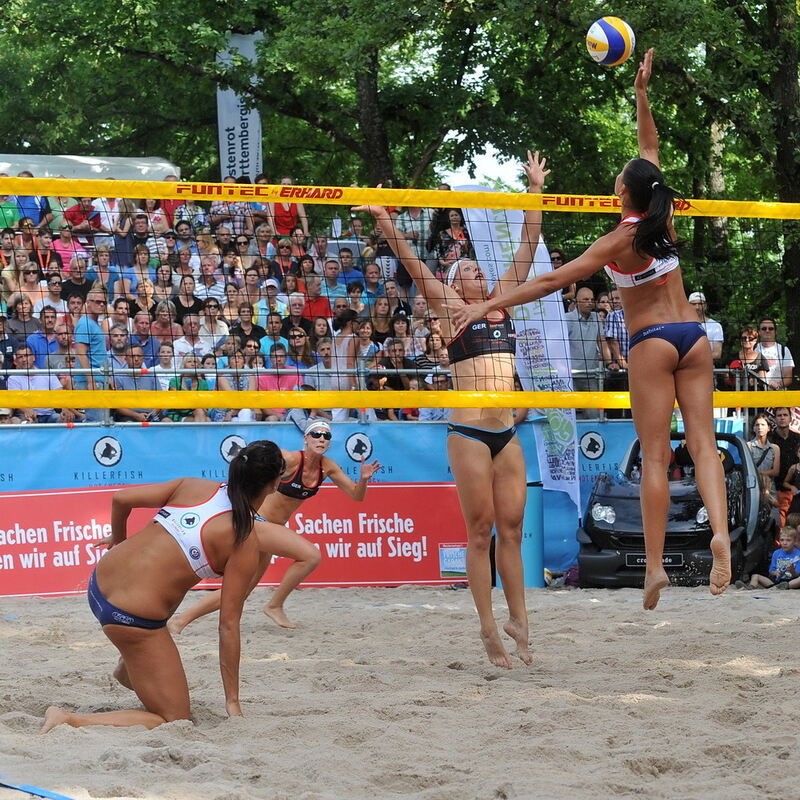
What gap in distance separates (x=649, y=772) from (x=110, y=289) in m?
7.37

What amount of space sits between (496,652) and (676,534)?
3.45 meters

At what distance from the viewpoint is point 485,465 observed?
5.96 meters

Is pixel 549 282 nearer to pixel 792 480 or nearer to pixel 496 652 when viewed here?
pixel 496 652

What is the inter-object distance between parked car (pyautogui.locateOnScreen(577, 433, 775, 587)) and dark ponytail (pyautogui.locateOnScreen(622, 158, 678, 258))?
445 centimetres

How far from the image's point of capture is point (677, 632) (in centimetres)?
703

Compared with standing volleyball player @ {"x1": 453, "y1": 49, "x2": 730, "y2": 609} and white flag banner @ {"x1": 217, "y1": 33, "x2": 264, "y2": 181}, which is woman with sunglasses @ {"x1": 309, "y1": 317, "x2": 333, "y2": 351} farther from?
standing volleyball player @ {"x1": 453, "y1": 49, "x2": 730, "y2": 609}

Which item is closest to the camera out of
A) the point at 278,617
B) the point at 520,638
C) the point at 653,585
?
the point at 653,585

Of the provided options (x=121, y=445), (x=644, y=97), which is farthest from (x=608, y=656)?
(x=121, y=445)

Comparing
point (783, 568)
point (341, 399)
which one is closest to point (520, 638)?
point (341, 399)

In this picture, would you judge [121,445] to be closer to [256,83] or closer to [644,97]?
[644,97]

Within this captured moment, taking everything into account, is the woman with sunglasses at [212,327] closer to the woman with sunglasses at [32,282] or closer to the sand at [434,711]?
the woman with sunglasses at [32,282]

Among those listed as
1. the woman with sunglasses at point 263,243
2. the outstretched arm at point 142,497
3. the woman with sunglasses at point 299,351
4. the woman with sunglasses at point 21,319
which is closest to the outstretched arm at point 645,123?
the outstretched arm at point 142,497

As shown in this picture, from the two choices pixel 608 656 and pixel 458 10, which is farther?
pixel 458 10

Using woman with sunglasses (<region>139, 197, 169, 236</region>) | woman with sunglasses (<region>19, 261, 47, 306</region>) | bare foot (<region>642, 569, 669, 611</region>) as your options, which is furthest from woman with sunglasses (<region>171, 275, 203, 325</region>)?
bare foot (<region>642, 569, 669, 611</region>)
